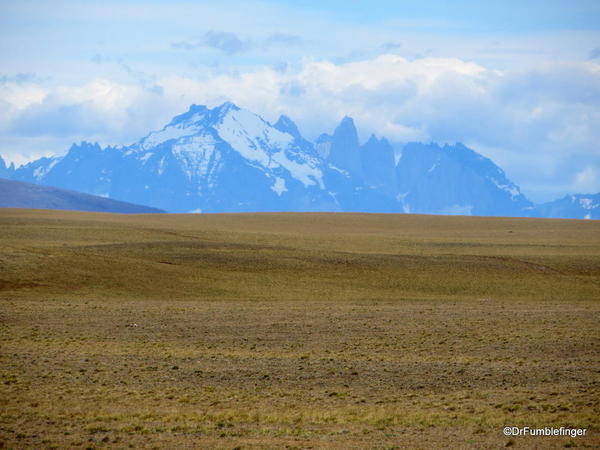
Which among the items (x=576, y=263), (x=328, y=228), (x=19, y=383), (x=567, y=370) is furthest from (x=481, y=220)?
(x=19, y=383)

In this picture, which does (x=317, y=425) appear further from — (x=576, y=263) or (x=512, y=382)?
(x=576, y=263)

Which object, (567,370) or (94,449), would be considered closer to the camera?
(94,449)

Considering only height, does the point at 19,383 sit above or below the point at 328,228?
below

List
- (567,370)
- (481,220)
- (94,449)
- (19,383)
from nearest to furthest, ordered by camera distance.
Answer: (94,449)
(19,383)
(567,370)
(481,220)

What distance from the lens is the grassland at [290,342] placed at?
18500 mm

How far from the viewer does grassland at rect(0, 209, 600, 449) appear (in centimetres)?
1850

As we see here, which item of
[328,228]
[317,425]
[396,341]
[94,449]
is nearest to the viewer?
[94,449]

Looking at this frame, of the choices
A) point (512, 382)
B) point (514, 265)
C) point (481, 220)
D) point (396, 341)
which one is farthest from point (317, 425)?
point (481, 220)

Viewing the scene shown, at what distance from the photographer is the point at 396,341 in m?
30.1

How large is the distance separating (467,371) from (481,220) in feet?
274

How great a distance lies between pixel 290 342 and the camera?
99.4 feet

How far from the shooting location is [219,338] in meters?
31.2

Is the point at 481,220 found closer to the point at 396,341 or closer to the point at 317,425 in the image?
the point at 396,341

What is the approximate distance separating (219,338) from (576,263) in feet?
114
